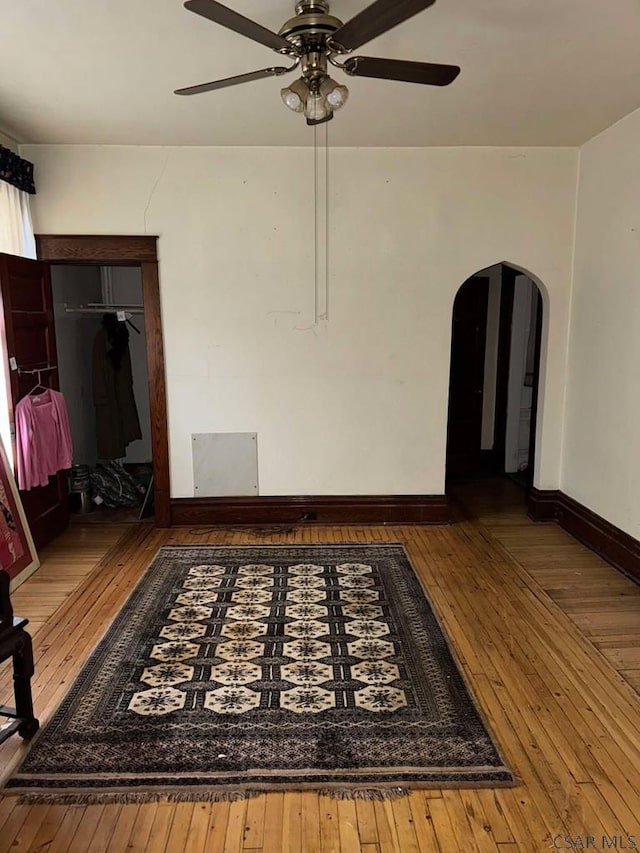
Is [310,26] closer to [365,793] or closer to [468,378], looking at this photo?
[365,793]

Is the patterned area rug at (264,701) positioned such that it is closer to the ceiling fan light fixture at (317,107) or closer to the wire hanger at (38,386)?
the wire hanger at (38,386)

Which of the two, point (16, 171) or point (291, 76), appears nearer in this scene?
point (291, 76)

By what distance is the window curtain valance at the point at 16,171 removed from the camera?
371cm

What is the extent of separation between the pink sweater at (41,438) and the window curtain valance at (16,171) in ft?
4.53

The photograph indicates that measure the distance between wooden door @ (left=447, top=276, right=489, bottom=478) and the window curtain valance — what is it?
3906mm

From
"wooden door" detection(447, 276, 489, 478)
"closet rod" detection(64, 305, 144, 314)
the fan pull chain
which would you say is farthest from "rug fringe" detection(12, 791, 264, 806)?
"wooden door" detection(447, 276, 489, 478)

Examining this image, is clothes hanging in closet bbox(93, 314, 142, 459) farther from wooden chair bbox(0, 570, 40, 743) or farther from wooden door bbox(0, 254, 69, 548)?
wooden chair bbox(0, 570, 40, 743)

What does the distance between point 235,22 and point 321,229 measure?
239 cm

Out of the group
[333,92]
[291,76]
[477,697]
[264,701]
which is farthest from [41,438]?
[477,697]

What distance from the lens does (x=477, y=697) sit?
2.48 metres

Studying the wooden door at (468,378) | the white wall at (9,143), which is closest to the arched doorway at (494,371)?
the wooden door at (468,378)

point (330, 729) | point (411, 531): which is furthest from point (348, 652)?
point (411, 531)

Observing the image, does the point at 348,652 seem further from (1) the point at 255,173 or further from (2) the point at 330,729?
(1) the point at 255,173

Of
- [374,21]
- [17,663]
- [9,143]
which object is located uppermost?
[9,143]
